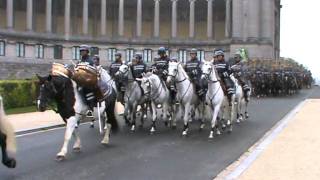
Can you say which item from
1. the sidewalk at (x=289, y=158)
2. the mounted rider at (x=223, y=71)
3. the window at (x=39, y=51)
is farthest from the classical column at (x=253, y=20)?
the mounted rider at (x=223, y=71)

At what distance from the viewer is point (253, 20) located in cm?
9856

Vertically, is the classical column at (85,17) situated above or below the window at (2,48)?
above

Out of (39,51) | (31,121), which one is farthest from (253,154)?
(39,51)

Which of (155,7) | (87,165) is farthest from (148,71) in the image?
(155,7)

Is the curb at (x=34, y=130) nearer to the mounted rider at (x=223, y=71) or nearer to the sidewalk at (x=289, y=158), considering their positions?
the mounted rider at (x=223, y=71)

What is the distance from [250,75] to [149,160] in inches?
1569

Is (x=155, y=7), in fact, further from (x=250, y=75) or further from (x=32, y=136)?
(x=32, y=136)

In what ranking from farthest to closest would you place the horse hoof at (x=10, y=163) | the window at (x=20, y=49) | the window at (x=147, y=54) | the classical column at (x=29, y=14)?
the window at (x=147, y=54)
the classical column at (x=29, y=14)
the window at (x=20, y=49)
the horse hoof at (x=10, y=163)

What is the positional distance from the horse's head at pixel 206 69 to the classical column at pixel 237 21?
267 feet

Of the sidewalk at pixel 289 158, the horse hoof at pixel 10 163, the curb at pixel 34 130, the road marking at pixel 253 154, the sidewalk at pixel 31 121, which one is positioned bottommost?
the curb at pixel 34 130

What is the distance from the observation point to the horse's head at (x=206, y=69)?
18.4m

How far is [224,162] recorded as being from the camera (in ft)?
46.1

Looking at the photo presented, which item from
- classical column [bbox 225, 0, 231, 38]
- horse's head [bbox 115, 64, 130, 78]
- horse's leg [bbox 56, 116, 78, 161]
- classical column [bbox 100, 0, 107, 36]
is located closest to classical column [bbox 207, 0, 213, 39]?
classical column [bbox 225, 0, 231, 38]

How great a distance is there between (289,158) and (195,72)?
705cm
